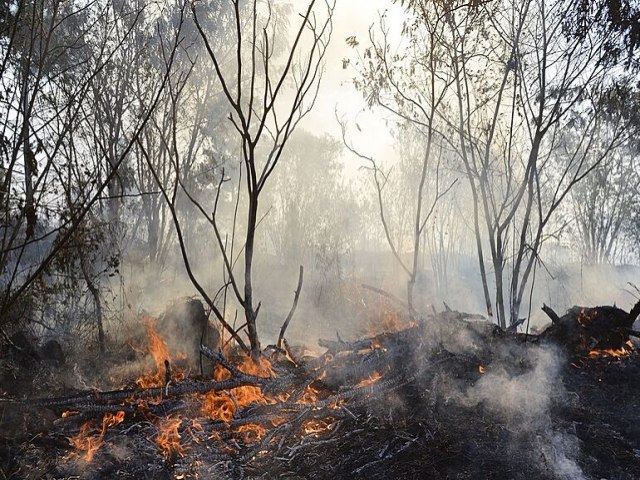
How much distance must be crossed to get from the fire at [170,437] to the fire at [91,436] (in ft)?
1.24

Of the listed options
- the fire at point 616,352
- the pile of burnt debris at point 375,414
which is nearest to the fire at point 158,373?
the pile of burnt debris at point 375,414

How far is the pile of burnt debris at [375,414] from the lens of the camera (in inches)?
117

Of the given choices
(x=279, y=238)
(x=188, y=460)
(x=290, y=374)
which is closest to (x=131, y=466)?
(x=188, y=460)

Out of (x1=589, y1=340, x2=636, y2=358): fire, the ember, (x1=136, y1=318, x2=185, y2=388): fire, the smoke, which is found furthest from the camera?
(x1=589, y1=340, x2=636, y2=358): fire

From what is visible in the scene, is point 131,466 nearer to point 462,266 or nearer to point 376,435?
point 376,435

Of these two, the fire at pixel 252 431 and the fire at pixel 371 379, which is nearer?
the fire at pixel 252 431

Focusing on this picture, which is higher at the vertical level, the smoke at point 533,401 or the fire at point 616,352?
the fire at point 616,352

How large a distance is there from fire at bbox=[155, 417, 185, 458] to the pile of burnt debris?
0.04ft

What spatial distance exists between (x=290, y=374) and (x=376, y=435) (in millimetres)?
1046

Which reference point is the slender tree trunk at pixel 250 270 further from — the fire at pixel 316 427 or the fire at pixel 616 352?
the fire at pixel 616 352

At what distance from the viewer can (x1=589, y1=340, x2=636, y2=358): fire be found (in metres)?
4.24

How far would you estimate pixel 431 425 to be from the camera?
3336mm

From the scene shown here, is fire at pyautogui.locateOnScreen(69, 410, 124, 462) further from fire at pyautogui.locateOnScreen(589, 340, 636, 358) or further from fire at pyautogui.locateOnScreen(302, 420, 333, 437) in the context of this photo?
fire at pyautogui.locateOnScreen(589, 340, 636, 358)

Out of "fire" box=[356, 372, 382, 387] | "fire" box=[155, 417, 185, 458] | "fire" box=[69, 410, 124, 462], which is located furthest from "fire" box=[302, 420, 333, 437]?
"fire" box=[69, 410, 124, 462]
